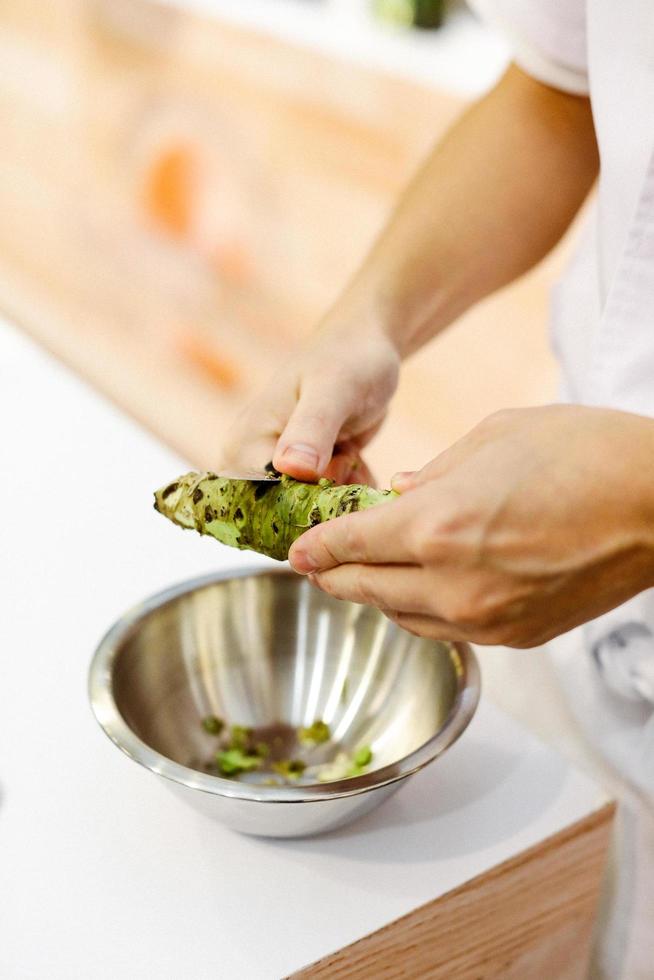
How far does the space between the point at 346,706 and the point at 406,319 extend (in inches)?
14.5

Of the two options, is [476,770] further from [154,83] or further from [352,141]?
[154,83]

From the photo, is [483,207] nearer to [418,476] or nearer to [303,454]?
[303,454]

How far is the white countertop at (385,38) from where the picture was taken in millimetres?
2805

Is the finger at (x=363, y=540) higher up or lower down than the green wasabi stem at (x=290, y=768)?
higher up

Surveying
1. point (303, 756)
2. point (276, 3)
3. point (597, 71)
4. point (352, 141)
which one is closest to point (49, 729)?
point (303, 756)

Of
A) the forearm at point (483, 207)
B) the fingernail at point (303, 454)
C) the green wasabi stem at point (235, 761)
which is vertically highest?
the forearm at point (483, 207)

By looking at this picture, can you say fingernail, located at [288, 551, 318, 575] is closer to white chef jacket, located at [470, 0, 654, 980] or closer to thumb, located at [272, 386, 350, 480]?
thumb, located at [272, 386, 350, 480]

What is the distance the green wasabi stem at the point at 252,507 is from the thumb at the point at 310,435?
2 centimetres

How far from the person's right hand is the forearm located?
2.1 inches

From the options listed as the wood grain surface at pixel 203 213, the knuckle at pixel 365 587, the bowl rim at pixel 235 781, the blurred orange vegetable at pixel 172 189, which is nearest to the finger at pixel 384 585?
the knuckle at pixel 365 587

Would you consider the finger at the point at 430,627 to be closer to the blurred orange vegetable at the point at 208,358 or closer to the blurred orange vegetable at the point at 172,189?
the blurred orange vegetable at the point at 208,358

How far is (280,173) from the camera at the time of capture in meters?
3.20

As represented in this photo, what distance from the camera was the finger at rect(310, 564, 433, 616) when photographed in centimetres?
64

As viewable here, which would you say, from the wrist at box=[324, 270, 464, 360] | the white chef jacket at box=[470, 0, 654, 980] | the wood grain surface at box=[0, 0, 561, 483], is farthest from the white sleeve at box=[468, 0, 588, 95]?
the wood grain surface at box=[0, 0, 561, 483]
